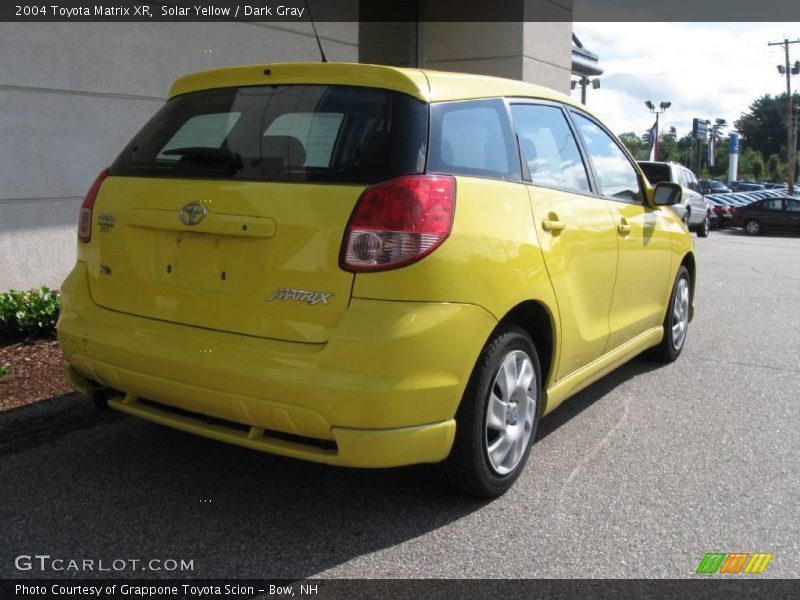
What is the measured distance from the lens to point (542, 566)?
2984mm

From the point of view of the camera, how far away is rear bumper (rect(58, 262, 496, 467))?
9.34ft

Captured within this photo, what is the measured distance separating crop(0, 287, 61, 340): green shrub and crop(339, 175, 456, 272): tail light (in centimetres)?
343

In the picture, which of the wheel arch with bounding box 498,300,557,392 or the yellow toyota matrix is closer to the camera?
the yellow toyota matrix

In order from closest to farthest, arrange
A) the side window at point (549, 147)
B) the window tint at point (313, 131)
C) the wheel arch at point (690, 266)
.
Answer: the window tint at point (313, 131), the side window at point (549, 147), the wheel arch at point (690, 266)

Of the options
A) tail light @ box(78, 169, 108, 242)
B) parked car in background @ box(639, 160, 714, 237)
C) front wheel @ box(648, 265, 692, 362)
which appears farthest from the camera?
parked car in background @ box(639, 160, 714, 237)

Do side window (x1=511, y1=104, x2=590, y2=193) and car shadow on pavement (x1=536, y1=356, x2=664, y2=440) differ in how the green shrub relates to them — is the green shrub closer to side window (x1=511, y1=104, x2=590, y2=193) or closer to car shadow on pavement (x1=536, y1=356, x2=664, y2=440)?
car shadow on pavement (x1=536, y1=356, x2=664, y2=440)

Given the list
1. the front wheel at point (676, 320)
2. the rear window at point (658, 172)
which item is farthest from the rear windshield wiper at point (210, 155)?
the rear window at point (658, 172)

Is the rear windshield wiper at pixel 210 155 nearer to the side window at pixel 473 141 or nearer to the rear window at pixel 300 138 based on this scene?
the rear window at pixel 300 138

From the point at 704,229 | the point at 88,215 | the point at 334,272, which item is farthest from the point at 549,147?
the point at 704,229

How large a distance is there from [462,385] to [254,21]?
6.84m

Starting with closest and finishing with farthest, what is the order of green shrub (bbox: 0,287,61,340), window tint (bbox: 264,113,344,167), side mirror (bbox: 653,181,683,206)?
window tint (bbox: 264,113,344,167) < side mirror (bbox: 653,181,683,206) < green shrub (bbox: 0,287,61,340)

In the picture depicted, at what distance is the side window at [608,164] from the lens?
178 inches

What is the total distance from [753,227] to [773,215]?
0.73 metres

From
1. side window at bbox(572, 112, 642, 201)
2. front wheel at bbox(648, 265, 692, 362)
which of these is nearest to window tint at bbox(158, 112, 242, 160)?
side window at bbox(572, 112, 642, 201)
